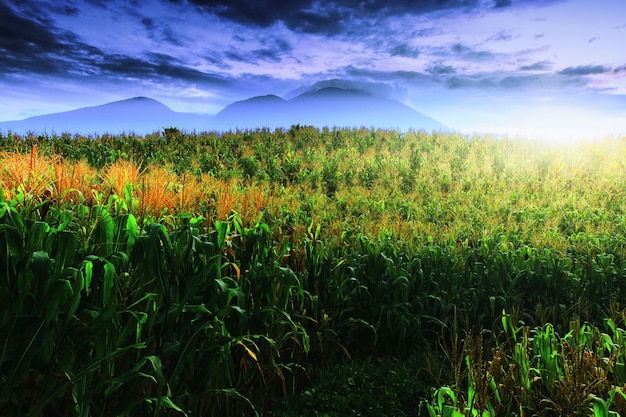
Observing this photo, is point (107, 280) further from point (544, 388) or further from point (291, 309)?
point (544, 388)

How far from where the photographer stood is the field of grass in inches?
107

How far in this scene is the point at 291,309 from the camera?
408 centimetres

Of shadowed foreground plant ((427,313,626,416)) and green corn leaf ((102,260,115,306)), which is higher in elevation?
green corn leaf ((102,260,115,306))

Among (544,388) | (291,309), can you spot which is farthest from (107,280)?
(544,388)

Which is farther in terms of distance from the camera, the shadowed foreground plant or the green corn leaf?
the shadowed foreground plant

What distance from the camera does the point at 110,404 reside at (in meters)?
2.93

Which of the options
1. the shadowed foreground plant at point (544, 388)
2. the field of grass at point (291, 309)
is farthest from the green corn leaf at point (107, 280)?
the shadowed foreground plant at point (544, 388)

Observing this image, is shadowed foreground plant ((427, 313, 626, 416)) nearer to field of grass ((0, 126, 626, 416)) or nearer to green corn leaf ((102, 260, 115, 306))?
field of grass ((0, 126, 626, 416))

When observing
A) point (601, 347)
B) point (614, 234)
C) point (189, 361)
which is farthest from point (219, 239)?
point (614, 234)

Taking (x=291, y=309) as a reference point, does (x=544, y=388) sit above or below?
below

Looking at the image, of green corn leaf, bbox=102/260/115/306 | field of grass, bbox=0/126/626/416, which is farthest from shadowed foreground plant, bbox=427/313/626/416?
green corn leaf, bbox=102/260/115/306

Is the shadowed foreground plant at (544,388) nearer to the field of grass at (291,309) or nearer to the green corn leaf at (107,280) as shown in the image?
the field of grass at (291,309)

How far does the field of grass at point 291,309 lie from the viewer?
2715mm

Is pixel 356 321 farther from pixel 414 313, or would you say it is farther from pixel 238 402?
pixel 238 402
